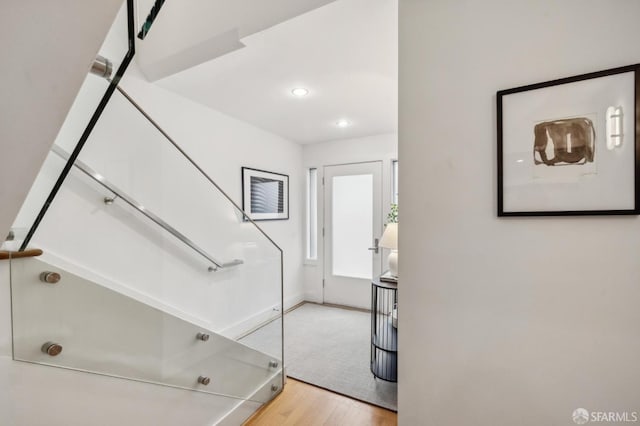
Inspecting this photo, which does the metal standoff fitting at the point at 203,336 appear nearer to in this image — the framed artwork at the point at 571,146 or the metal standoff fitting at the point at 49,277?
the metal standoff fitting at the point at 49,277

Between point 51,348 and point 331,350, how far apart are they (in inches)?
83.5

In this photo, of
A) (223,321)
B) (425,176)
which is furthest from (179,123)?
(425,176)

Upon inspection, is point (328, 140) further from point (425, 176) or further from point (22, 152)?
point (22, 152)

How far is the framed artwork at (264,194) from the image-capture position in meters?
3.15

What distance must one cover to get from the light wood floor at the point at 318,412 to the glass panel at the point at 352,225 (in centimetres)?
197

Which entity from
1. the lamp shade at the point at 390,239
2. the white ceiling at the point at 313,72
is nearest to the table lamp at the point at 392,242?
the lamp shade at the point at 390,239

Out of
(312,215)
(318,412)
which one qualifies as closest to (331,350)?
(318,412)

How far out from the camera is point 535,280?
3.69ft

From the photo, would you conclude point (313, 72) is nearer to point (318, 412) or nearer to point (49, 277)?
point (49, 277)

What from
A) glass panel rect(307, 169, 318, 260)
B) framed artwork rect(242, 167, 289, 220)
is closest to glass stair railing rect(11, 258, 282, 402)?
framed artwork rect(242, 167, 289, 220)

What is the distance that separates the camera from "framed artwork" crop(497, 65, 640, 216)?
3.22 feet

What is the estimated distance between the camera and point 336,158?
13.1ft

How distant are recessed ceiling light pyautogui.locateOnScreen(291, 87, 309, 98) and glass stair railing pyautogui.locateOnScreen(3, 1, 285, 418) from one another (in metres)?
1.09

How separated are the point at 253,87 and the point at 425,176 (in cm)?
169
